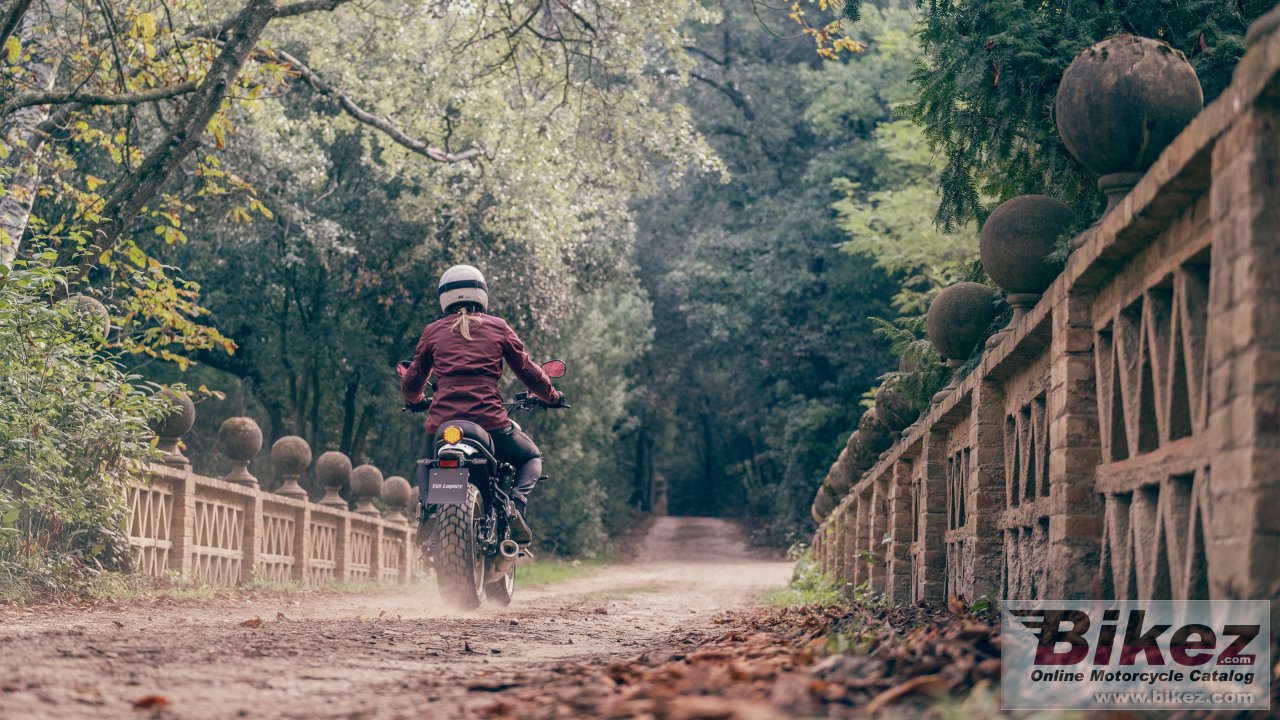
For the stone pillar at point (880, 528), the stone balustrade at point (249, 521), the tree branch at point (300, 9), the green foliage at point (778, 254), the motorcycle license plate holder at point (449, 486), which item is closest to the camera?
the motorcycle license plate holder at point (449, 486)

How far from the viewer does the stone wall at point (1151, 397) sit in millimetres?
3014

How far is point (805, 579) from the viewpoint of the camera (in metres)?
15.9

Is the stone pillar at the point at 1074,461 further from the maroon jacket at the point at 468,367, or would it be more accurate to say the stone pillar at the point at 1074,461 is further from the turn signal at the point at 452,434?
the maroon jacket at the point at 468,367

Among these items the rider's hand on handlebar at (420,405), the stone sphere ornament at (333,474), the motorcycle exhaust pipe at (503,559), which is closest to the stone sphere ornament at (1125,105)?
the motorcycle exhaust pipe at (503,559)

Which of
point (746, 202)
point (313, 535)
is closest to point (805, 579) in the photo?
point (313, 535)

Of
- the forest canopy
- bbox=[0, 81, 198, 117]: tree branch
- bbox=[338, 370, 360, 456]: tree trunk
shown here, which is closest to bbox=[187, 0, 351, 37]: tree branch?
the forest canopy

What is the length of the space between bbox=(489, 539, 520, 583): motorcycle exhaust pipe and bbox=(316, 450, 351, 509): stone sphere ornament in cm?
894

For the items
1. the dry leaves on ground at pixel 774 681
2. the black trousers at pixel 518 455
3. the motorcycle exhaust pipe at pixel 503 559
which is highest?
the black trousers at pixel 518 455

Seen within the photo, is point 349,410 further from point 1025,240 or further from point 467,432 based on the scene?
point 1025,240

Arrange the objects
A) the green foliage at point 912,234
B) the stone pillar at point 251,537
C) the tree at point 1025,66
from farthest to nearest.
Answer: the green foliage at point 912,234 → the stone pillar at point 251,537 → the tree at point 1025,66

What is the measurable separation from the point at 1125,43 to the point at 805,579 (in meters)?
11.9

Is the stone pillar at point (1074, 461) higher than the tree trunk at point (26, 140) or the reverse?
the reverse

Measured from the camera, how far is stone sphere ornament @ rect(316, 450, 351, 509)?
16.6m

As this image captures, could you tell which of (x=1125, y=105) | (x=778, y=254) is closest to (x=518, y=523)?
(x=1125, y=105)
